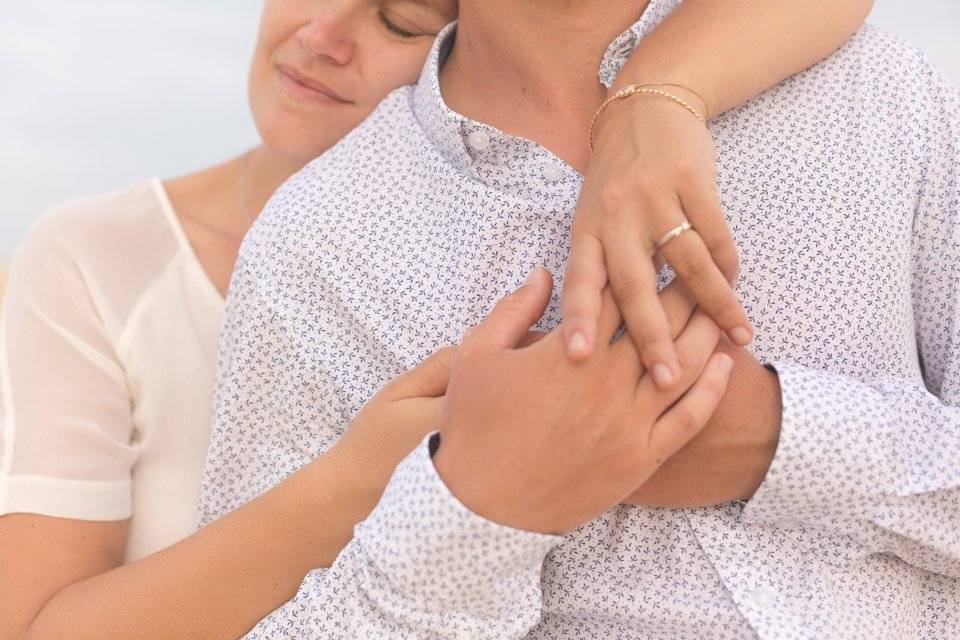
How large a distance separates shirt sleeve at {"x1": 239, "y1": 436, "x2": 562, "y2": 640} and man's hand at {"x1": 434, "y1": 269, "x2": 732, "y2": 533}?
0.02m

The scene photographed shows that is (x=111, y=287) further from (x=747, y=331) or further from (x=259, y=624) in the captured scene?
(x=747, y=331)

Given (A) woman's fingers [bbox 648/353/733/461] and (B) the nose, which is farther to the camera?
(B) the nose

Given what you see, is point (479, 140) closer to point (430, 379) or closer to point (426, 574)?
point (430, 379)

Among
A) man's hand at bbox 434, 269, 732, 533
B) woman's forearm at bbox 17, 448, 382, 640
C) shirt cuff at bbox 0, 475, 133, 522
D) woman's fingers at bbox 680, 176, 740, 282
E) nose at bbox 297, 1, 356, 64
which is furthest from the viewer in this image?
Result: nose at bbox 297, 1, 356, 64

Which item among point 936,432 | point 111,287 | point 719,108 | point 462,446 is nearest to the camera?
point 462,446

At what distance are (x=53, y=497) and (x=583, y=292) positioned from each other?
874 millimetres

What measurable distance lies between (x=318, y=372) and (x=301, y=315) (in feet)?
0.26

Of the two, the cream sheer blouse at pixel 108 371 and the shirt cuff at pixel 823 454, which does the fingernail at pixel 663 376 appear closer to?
the shirt cuff at pixel 823 454

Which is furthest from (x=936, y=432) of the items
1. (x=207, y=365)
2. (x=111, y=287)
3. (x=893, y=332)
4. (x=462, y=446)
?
(x=111, y=287)

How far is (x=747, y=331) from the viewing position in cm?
127

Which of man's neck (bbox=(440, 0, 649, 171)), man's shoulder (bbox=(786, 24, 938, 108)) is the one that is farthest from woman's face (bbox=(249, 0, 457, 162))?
man's shoulder (bbox=(786, 24, 938, 108))

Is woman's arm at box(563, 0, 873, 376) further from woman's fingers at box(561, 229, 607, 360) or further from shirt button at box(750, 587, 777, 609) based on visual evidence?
shirt button at box(750, 587, 777, 609)

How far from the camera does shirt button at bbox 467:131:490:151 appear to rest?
1.57 m

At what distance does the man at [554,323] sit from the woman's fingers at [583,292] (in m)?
0.10
